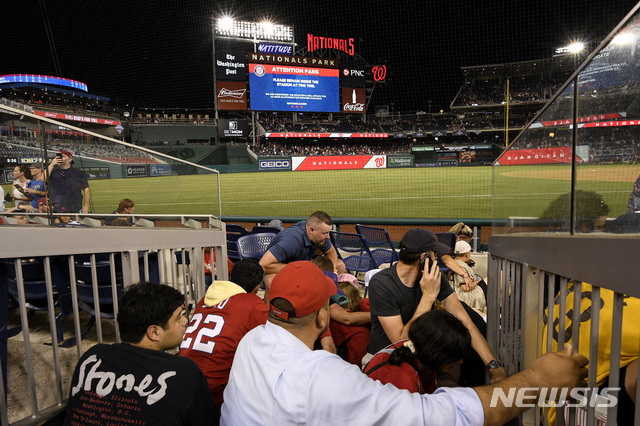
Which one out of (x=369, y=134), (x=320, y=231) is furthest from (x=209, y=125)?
(x=320, y=231)

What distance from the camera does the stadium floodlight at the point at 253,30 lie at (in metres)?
38.5

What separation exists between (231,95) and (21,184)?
1452 inches

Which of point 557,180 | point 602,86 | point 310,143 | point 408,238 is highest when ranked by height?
point 310,143

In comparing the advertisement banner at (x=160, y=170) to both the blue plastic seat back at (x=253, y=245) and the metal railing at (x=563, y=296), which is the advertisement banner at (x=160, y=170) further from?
the metal railing at (x=563, y=296)

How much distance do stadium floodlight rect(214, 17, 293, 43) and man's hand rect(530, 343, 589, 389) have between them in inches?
1640

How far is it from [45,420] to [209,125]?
46.4 meters

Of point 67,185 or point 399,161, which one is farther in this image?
point 399,161

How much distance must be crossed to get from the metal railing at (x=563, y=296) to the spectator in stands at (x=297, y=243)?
6.10 ft

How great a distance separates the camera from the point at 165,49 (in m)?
45.6

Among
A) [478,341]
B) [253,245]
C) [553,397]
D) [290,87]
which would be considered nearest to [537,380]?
[553,397]

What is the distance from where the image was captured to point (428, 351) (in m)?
1.59

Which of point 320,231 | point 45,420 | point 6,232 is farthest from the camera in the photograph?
point 320,231

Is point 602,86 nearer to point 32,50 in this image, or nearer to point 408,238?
point 408,238

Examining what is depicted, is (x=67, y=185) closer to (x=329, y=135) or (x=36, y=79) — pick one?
(x=329, y=135)
